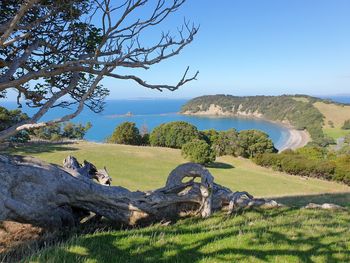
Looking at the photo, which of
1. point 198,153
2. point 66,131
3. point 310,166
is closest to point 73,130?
point 66,131

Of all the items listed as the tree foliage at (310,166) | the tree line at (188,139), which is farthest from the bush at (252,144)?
the tree foliage at (310,166)

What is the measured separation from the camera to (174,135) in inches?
3351

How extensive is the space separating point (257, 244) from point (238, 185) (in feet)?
132

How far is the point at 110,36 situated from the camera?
7.93 m

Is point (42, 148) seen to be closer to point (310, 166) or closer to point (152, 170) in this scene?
point (152, 170)

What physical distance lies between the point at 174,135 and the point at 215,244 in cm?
7931

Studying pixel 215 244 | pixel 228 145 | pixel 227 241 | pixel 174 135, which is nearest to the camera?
pixel 215 244

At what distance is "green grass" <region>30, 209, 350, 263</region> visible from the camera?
5.19 metres

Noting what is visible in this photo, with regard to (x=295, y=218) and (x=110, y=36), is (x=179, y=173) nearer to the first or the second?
(x=295, y=218)

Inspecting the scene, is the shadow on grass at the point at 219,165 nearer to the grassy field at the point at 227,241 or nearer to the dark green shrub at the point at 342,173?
the dark green shrub at the point at 342,173

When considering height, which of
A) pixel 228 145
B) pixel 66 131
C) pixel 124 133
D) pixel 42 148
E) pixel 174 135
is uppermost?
pixel 42 148

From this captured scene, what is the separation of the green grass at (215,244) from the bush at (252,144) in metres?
78.6

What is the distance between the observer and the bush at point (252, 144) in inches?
3359

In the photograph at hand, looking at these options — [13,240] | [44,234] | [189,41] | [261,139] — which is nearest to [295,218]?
[189,41]
